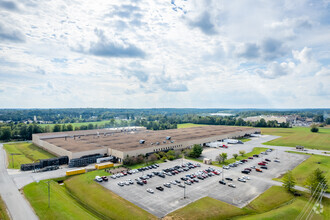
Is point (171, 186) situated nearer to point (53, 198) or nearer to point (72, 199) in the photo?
point (72, 199)

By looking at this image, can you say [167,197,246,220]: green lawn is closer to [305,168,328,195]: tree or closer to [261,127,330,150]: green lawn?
[305,168,328,195]: tree

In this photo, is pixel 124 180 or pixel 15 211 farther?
pixel 124 180

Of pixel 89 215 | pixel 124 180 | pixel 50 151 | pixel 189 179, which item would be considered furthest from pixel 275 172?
pixel 50 151

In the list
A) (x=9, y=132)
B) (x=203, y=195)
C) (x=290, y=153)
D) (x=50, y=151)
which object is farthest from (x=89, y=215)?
(x=9, y=132)

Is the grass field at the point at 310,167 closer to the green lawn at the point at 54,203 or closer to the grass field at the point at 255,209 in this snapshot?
the grass field at the point at 255,209

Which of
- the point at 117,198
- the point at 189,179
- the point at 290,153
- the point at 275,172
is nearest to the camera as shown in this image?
the point at 117,198

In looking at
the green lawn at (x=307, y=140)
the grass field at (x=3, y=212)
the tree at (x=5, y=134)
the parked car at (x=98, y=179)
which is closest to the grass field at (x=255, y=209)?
the parked car at (x=98, y=179)

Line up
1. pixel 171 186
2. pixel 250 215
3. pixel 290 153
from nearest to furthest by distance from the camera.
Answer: pixel 250 215, pixel 171 186, pixel 290 153
